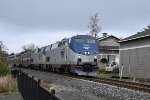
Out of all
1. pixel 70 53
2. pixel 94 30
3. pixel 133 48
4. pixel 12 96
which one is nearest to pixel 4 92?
pixel 12 96

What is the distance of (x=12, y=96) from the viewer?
60.3 ft

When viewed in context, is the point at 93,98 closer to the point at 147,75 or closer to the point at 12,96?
the point at 12,96

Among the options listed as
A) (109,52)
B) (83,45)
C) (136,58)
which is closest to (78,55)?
(83,45)

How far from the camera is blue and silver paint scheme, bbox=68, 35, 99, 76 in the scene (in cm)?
3444

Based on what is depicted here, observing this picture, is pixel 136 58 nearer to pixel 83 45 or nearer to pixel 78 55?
pixel 83 45

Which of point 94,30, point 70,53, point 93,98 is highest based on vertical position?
point 94,30

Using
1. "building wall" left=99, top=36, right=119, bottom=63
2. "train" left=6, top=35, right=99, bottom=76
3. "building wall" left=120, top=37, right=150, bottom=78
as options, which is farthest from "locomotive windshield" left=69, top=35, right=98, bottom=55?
"building wall" left=99, top=36, right=119, bottom=63

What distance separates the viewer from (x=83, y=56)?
1384 inches

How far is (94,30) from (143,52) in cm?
4106

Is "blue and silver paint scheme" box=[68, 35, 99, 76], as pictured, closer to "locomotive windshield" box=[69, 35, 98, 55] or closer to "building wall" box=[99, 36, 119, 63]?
"locomotive windshield" box=[69, 35, 98, 55]

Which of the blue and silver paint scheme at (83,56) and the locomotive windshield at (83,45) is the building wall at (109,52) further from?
the blue and silver paint scheme at (83,56)

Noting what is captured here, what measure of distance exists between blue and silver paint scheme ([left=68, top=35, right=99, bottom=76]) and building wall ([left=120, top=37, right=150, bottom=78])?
6.20 metres

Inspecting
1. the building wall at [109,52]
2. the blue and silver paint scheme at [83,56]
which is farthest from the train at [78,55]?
the building wall at [109,52]

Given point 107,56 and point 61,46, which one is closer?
point 61,46
